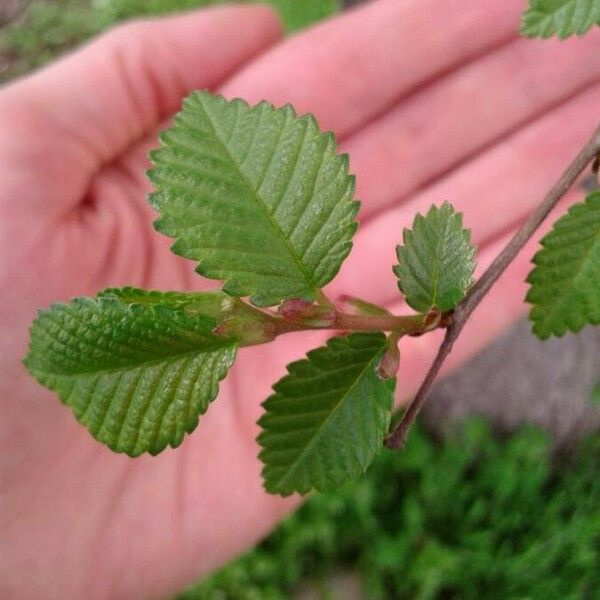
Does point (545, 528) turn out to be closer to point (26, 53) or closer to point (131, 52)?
point (131, 52)

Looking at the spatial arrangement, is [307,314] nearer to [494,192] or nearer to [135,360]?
[135,360]

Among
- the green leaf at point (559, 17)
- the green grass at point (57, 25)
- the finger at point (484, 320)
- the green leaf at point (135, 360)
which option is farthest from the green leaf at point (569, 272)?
the green grass at point (57, 25)

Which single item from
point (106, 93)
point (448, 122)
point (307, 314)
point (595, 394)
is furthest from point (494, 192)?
point (307, 314)

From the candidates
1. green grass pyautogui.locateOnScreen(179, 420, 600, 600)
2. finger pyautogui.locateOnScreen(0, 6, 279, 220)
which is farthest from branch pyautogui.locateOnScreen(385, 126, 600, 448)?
green grass pyautogui.locateOnScreen(179, 420, 600, 600)

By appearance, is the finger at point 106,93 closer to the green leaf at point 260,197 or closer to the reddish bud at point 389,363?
the green leaf at point 260,197

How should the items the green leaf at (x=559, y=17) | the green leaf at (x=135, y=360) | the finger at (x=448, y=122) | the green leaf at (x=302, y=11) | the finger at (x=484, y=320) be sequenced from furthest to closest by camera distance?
the green leaf at (x=302, y=11) < the finger at (x=448, y=122) < the finger at (x=484, y=320) < the green leaf at (x=559, y=17) < the green leaf at (x=135, y=360)
